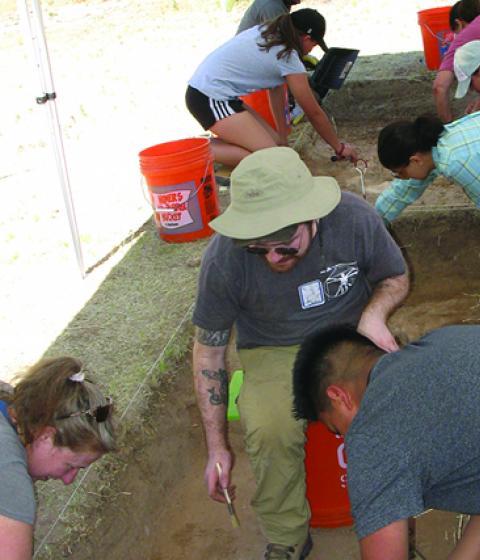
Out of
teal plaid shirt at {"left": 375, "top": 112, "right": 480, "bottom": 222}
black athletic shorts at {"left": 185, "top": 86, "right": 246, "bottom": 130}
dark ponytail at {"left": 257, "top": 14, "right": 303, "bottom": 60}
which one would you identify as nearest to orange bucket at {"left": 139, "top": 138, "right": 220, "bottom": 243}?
black athletic shorts at {"left": 185, "top": 86, "right": 246, "bottom": 130}

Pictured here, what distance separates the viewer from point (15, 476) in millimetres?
→ 1989

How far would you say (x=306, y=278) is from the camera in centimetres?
280

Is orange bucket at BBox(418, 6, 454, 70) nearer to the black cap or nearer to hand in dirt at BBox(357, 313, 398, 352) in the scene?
the black cap

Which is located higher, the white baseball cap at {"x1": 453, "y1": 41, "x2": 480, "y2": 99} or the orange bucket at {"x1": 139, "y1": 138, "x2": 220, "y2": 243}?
the white baseball cap at {"x1": 453, "y1": 41, "x2": 480, "y2": 99}

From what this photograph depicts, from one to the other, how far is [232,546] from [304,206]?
147 centimetres

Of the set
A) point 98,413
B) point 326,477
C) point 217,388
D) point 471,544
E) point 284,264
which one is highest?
point 284,264

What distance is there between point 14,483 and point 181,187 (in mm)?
3083

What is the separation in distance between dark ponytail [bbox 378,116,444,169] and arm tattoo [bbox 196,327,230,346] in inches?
60.1

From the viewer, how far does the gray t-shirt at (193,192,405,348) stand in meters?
2.76

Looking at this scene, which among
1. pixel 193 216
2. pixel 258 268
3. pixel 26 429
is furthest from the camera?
pixel 193 216

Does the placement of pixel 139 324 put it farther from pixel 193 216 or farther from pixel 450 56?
pixel 450 56

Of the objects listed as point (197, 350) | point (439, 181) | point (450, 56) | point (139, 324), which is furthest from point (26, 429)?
point (450, 56)

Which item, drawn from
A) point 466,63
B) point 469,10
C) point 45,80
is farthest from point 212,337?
point 469,10

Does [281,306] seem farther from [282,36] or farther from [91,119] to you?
[91,119]
